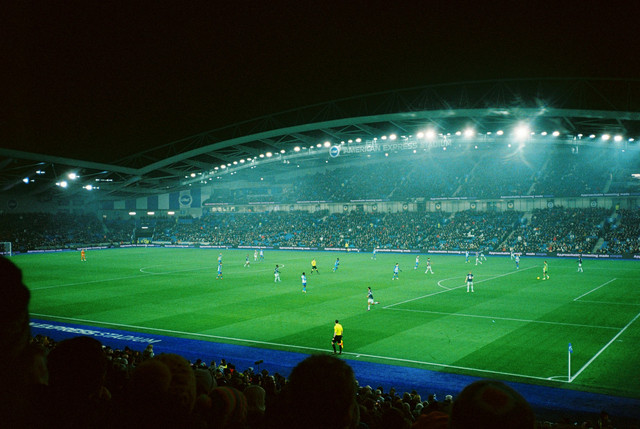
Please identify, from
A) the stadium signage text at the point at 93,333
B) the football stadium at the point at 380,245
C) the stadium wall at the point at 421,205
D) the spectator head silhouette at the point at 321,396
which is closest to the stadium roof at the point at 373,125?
the football stadium at the point at 380,245

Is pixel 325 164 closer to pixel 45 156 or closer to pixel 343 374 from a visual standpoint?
pixel 45 156

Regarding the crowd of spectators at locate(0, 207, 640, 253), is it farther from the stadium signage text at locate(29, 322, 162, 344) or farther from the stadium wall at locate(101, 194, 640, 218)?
the stadium signage text at locate(29, 322, 162, 344)

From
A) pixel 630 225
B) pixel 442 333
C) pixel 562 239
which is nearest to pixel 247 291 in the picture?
pixel 442 333

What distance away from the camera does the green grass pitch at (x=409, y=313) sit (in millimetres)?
18625

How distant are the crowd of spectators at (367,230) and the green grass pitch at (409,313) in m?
18.0

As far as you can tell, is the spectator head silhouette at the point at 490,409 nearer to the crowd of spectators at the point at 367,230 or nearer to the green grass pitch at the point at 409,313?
the green grass pitch at the point at 409,313

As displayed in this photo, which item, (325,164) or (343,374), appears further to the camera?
(325,164)

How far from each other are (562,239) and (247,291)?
47990mm

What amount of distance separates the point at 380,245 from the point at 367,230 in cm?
683

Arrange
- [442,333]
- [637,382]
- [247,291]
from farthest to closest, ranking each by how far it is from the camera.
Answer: [247,291], [442,333], [637,382]

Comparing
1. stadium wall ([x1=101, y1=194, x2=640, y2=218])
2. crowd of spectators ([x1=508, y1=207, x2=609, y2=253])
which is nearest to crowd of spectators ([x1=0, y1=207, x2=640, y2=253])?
crowd of spectators ([x1=508, y1=207, x2=609, y2=253])

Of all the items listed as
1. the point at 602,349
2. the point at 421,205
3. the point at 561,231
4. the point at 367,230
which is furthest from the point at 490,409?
the point at 421,205

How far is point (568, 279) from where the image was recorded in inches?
1623

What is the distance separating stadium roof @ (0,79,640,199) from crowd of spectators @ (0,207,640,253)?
14076 millimetres
